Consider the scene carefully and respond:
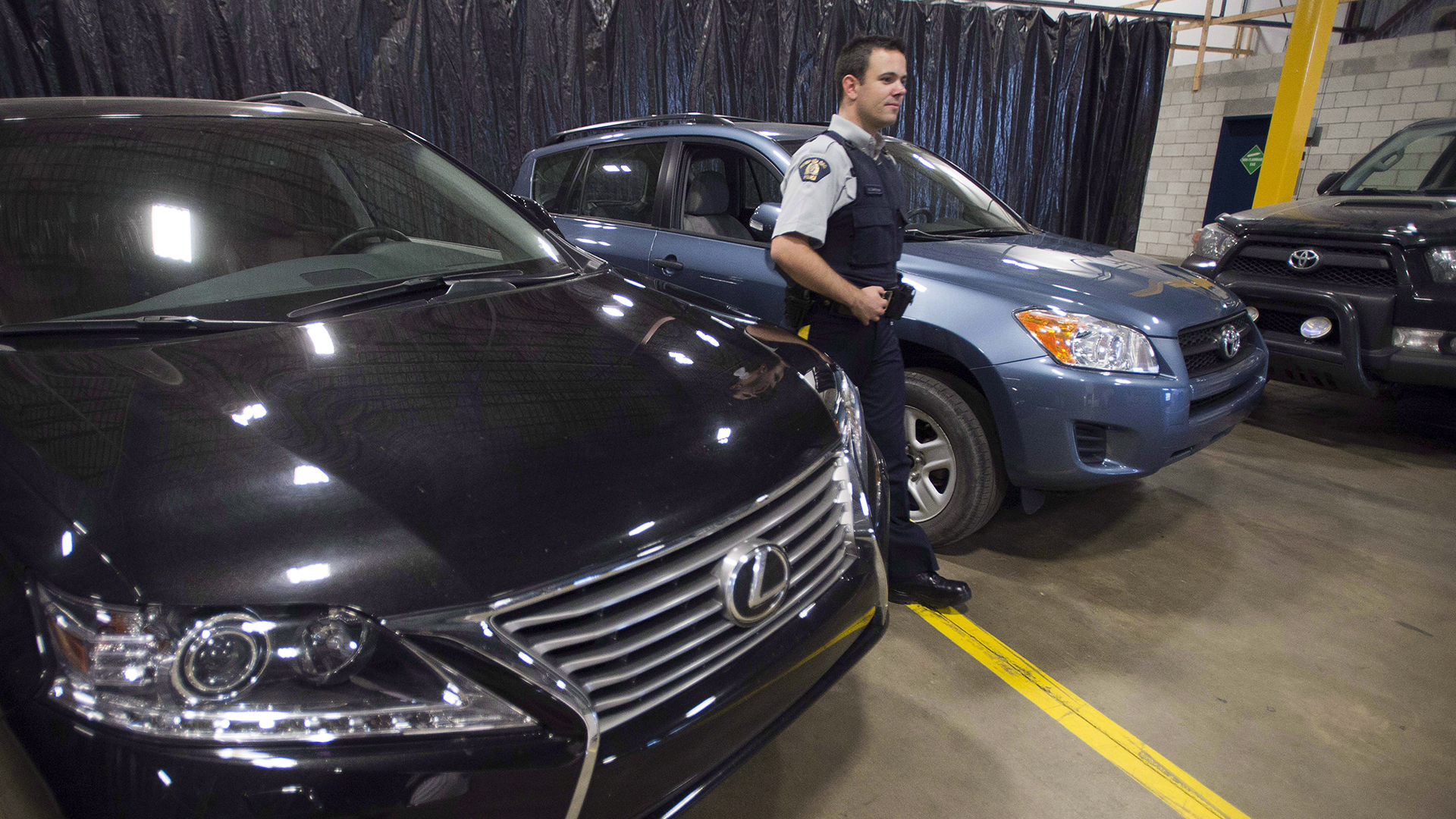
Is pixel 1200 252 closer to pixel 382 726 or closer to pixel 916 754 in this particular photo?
pixel 916 754

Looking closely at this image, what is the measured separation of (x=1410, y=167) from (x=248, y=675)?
223 inches

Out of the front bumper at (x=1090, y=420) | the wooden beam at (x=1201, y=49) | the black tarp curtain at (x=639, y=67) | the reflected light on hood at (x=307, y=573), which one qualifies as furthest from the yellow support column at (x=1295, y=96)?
the reflected light on hood at (x=307, y=573)

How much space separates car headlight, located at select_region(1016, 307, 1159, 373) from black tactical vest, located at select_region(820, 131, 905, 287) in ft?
1.70

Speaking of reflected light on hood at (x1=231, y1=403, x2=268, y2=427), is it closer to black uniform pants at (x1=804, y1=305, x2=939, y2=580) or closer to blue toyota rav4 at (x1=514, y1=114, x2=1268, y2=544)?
black uniform pants at (x1=804, y1=305, x2=939, y2=580)

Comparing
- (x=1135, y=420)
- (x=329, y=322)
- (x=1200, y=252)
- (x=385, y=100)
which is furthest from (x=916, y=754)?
(x=385, y=100)

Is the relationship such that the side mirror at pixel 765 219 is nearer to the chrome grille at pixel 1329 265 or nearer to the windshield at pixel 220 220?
the windshield at pixel 220 220

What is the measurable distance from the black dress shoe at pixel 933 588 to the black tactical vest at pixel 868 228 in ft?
2.89

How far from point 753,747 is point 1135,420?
1650mm

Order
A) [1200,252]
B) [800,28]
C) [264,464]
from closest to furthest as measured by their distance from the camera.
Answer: [264,464], [1200,252], [800,28]

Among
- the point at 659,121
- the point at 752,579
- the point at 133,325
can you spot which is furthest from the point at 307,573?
the point at 659,121

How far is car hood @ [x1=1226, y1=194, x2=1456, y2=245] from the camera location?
3447 mm

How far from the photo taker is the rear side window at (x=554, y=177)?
3764mm

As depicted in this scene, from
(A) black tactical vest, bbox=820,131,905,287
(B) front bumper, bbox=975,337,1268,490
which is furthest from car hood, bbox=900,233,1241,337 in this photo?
(A) black tactical vest, bbox=820,131,905,287

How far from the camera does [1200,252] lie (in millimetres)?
4207
